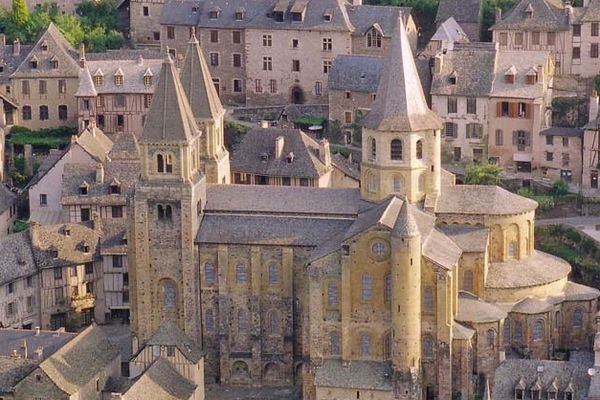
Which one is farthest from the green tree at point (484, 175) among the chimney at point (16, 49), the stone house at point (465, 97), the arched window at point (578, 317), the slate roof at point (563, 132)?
the chimney at point (16, 49)

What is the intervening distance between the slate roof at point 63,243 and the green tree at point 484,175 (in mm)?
28077

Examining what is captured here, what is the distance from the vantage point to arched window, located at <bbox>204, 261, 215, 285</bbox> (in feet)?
370

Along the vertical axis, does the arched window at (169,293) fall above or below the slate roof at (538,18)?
below

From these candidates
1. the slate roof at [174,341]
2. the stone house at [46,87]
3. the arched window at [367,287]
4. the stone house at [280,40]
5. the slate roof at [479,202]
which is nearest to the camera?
the arched window at [367,287]

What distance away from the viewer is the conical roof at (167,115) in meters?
111

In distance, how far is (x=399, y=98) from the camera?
365 feet

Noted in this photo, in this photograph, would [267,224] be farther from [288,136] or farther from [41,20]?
[41,20]

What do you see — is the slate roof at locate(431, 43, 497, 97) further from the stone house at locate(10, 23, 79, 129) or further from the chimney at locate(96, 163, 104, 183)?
the stone house at locate(10, 23, 79, 129)

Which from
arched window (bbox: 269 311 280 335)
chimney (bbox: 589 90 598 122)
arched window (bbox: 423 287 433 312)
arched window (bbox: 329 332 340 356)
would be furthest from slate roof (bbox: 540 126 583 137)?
arched window (bbox: 329 332 340 356)

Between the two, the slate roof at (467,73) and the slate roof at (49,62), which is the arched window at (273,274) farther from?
the slate roof at (49,62)

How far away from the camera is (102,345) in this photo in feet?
364

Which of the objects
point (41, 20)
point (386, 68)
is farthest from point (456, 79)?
point (41, 20)

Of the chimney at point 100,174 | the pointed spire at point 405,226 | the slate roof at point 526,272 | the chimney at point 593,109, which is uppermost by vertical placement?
the chimney at point 593,109

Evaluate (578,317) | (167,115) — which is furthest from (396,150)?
(578,317)
